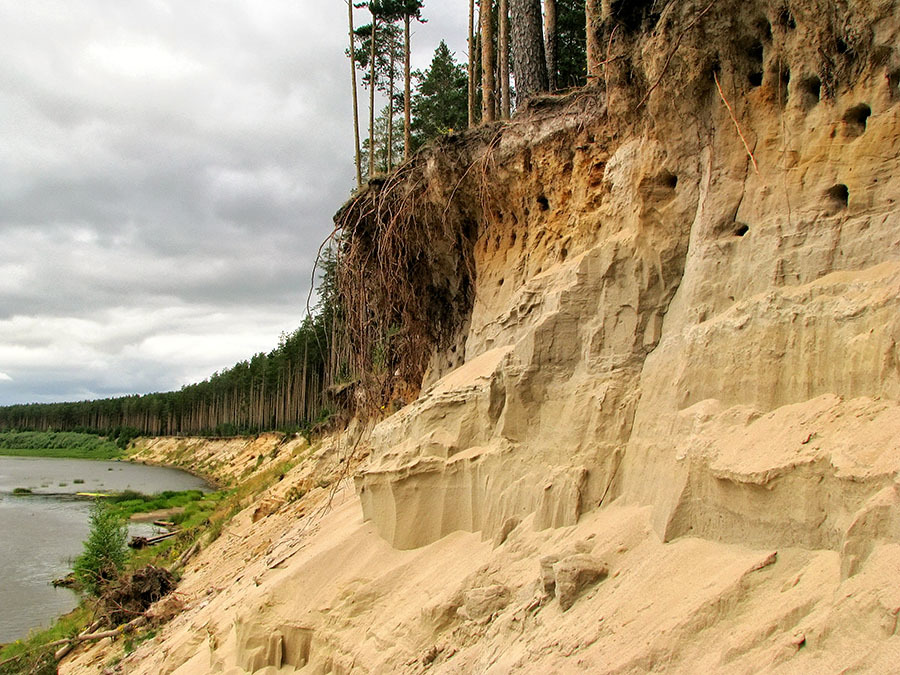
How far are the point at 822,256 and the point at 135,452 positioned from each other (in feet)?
344

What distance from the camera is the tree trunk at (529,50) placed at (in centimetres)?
1063

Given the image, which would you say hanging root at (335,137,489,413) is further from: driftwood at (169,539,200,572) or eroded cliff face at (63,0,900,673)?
driftwood at (169,539,200,572)

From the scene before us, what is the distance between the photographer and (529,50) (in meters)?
10.7

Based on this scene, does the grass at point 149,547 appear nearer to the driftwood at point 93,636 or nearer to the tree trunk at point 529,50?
the driftwood at point 93,636

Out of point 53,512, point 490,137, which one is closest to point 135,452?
point 53,512

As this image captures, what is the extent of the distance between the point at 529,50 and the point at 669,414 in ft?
25.9

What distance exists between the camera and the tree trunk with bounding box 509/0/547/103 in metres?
10.6

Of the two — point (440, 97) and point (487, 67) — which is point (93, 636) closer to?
point (487, 67)

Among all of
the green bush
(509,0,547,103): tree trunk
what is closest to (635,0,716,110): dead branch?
(509,0,547,103): tree trunk

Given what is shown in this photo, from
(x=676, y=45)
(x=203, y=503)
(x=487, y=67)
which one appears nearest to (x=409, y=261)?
(x=676, y=45)

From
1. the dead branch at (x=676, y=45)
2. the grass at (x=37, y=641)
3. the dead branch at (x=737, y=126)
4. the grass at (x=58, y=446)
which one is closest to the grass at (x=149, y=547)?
the grass at (x=37, y=641)

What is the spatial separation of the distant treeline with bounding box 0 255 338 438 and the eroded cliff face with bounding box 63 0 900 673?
30526mm

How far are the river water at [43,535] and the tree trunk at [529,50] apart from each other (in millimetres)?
16679

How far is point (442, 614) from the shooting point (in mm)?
5281
